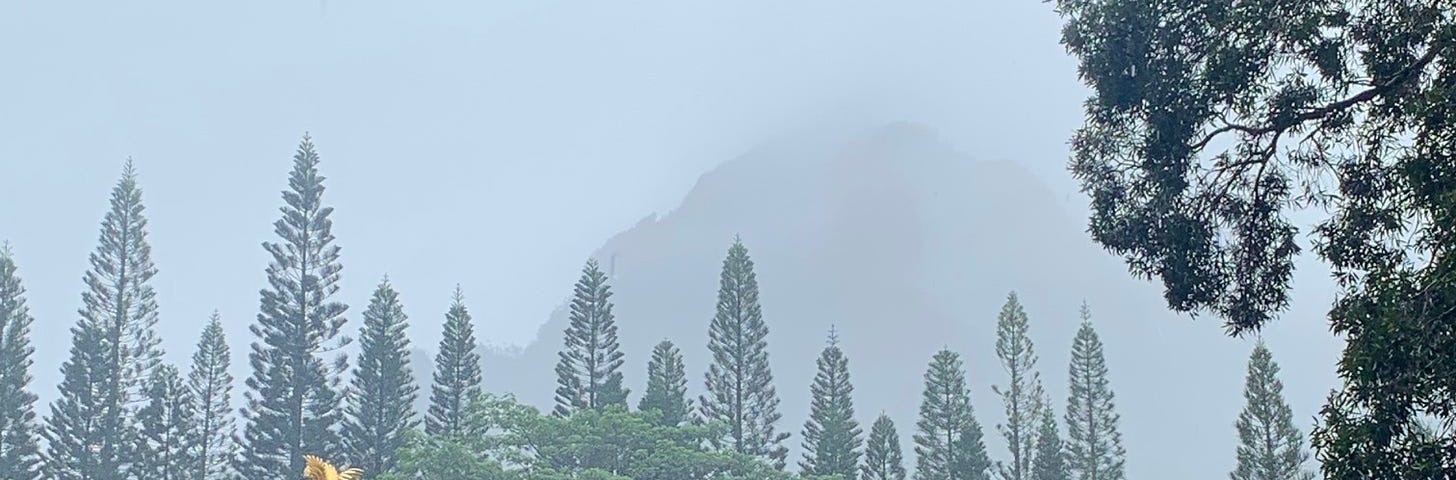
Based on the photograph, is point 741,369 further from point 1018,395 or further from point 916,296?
point 916,296

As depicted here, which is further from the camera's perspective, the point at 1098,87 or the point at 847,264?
the point at 847,264

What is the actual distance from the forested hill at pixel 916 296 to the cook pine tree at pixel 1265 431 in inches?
2914

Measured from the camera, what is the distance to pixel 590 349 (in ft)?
135

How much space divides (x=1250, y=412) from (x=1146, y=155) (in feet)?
81.9

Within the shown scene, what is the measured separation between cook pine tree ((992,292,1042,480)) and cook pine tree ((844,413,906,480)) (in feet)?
10.2

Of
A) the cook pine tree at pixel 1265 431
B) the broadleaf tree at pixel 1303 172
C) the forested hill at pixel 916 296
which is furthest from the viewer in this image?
the forested hill at pixel 916 296

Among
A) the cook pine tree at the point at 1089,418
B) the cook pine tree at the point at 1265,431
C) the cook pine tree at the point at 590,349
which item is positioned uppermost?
the cook pine tree at the point at 590,349

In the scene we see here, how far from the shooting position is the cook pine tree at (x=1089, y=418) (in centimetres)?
3944

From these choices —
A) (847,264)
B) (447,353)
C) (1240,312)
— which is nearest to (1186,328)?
(847,264)

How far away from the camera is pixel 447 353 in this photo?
1571 inches

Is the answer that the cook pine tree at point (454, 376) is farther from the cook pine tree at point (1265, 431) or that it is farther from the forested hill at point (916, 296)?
the forested hill at point (916, 296)

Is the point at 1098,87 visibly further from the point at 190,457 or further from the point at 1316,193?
the point at 190,457

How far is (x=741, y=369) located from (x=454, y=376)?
8.26m

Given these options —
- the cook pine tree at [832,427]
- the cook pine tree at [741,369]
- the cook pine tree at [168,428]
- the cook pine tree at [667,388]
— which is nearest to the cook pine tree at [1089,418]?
the cook pine tree at [832,427]
